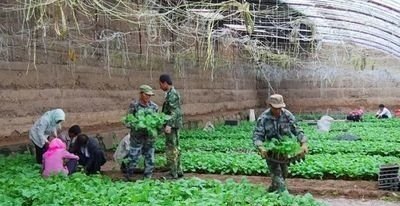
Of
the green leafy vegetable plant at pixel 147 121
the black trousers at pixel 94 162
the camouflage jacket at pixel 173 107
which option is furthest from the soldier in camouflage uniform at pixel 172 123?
the black trousers at pixel 94 162

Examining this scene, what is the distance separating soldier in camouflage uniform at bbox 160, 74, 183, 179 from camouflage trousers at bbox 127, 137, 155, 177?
39 cm

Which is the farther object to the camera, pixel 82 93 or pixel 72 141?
pixel 82 93

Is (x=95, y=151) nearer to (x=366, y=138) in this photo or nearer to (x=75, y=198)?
(x=75, y=198)

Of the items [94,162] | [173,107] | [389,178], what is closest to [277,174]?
[389,178]

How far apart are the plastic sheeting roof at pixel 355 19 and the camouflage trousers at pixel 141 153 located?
28.2 feet

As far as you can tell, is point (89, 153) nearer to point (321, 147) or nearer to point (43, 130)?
point (43, 130)

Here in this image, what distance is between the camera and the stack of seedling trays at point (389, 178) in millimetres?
9734

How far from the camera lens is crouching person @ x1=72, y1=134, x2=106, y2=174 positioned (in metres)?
10.7

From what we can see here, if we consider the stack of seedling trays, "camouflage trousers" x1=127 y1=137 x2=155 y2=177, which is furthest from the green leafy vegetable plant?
the stack of seedling trays

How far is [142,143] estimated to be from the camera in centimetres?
1023

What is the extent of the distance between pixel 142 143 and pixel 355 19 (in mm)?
13066

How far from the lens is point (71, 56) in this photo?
14562 mm

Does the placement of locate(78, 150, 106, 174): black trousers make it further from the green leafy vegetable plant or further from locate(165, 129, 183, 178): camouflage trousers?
locate(165, 129, 183, 178): camouflage trousers

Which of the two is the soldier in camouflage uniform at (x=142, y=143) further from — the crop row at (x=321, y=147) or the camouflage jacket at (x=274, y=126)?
the crop row at (x=321, y=147)
